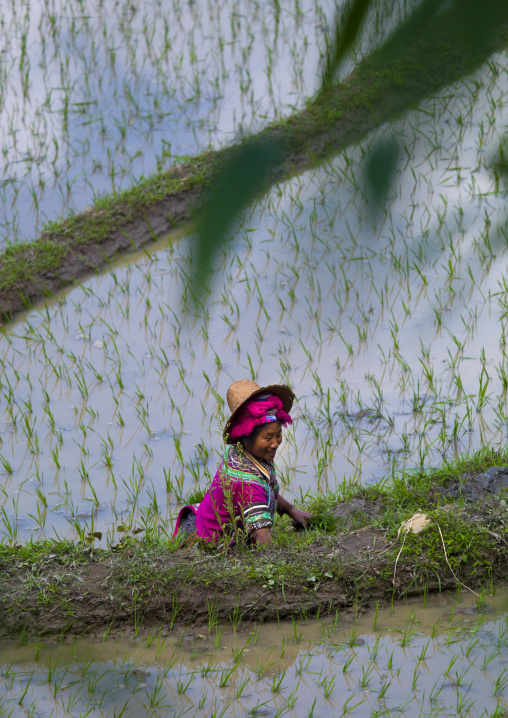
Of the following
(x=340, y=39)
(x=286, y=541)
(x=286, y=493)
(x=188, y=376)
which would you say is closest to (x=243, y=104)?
(x=188, y=376)

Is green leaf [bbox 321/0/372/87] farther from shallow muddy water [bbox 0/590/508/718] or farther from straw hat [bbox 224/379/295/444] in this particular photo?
straw hat [bbox 224/379/295/444]

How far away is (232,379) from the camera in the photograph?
4246 mm

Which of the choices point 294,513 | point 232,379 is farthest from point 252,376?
point 294,513

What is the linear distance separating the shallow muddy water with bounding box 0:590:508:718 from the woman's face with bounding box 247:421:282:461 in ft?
1.88

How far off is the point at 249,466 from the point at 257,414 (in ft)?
0.63

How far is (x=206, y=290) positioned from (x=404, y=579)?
2359 millimetres

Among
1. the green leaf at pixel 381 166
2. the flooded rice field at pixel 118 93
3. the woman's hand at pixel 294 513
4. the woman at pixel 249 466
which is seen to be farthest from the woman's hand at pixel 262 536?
the flooded rice field at pixel 118 93

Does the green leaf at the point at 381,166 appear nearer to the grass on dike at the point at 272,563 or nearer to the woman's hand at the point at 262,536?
the grass on dike at the point at 272,563

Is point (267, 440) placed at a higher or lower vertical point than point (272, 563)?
higher

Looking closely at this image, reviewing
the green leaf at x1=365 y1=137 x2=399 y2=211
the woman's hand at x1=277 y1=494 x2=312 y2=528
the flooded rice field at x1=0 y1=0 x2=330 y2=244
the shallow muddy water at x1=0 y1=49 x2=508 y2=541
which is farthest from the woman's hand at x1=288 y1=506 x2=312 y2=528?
the flooded rice field at x1=0 y1=0 x2=330 y2=244

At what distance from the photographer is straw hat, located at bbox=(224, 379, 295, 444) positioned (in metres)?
2.86

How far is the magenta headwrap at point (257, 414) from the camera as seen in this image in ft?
9.31

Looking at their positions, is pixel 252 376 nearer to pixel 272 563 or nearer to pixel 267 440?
pixel 267 440

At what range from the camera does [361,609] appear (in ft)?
9.11
